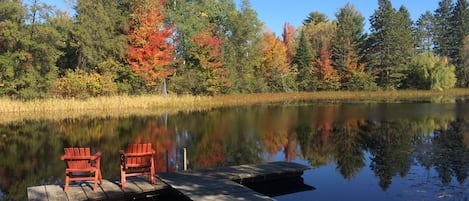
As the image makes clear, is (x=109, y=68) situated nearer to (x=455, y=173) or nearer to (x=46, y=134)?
(x=46, y=134)

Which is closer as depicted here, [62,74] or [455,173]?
[455,173]

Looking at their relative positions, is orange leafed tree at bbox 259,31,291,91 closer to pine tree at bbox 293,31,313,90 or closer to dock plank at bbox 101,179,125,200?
pine tree at bbox 293,31,313,90

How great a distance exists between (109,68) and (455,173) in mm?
31470

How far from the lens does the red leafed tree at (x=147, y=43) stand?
3712cm

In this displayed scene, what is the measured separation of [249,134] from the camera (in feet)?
61.7

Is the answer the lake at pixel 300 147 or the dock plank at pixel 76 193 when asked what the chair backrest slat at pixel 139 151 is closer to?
the dock plank at pixel 76 193

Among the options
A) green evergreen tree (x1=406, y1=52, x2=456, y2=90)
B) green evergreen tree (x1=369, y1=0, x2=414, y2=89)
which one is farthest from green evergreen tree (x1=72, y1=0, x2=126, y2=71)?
green evergreen tree (x1=406, y1=52, x2=456, y2=90)

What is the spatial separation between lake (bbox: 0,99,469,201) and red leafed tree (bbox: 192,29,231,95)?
1650cm

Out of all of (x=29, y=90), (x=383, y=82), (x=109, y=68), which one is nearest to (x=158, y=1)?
(x=109, y=68)

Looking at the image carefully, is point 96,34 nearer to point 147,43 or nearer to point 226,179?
point 147,43

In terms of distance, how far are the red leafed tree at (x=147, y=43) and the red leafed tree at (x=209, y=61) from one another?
424cm

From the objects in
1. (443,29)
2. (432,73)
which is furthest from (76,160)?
(443,29)

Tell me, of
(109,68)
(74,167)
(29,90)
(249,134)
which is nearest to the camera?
(74,167)

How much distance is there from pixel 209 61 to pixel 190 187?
1354 inches
